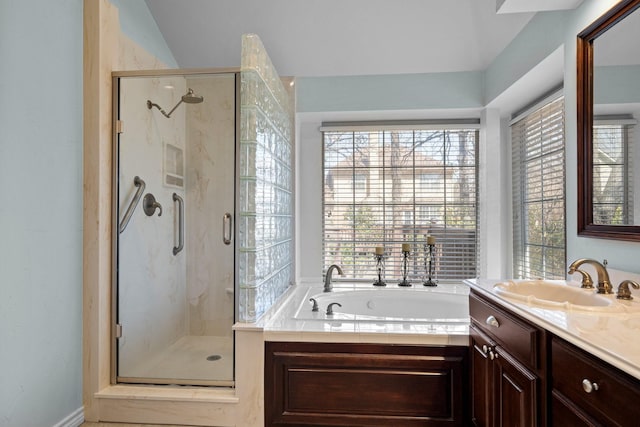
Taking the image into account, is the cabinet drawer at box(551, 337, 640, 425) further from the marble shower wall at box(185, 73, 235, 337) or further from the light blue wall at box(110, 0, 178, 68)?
the light blue wall at box(110, 0, 178, 68)

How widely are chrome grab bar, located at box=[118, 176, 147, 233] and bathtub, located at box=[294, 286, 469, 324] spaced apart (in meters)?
1.32

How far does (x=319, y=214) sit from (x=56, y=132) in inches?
78.8

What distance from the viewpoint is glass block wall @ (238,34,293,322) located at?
1.94 metres

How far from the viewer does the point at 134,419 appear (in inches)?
78.9

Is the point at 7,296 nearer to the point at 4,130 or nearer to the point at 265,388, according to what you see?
the point at 4,130

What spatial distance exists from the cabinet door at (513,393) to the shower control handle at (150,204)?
2159 millimetres

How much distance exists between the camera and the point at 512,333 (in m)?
1.33

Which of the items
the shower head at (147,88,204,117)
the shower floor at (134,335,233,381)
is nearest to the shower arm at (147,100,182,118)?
the shower head at (147,88,204,117)

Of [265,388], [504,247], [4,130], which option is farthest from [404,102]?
[4,130]

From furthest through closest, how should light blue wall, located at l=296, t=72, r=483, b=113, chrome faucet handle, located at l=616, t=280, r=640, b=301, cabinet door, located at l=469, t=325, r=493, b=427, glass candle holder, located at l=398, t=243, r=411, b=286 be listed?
1. glass candle holder, located at l=398, t=243, r=411, b=286
2. light blue wall, located at l=296, t=72, r=483, b=113
3. cabinet door, located at l=469, t=325, r=493, b=427
4. chrome faucet handle, located at l=616, t=280, r=640, b=301

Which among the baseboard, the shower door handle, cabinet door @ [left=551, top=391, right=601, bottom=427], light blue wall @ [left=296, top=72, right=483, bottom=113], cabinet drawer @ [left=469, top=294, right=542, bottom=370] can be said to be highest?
light blue wall @ [left=296, top=72, right=483, bottom=113]

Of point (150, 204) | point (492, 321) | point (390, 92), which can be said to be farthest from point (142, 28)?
point (492, 321)

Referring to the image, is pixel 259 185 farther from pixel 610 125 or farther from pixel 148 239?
pixel 610 125

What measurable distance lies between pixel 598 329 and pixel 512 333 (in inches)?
14.1
